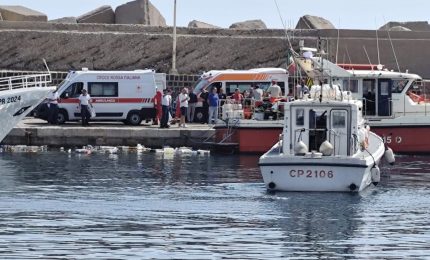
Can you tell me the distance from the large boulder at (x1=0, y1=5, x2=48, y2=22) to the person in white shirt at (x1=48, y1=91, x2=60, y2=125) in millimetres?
18206

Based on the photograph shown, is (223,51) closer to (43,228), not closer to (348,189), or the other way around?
(348,189)

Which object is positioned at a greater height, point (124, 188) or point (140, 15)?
point (140, 15)

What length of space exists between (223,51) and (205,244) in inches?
1331

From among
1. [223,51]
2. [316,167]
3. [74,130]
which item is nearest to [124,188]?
[316,167]

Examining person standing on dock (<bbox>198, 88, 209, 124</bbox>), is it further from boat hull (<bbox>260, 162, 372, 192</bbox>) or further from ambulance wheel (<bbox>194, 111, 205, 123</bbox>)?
boat hull (<bbox>260, 162, 372, 192</bbox>)

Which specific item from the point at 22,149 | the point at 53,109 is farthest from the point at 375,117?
the point at 53,109

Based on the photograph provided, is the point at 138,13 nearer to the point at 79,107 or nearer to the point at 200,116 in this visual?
the point at 200,116

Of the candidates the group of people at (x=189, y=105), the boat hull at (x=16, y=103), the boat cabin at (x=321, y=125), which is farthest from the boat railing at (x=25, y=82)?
the boat cabin at (x=321, y=125)

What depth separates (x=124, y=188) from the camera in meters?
35.5

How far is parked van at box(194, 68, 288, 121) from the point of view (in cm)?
4972

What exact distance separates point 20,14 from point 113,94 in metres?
19.9

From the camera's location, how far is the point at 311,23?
63.2 meters

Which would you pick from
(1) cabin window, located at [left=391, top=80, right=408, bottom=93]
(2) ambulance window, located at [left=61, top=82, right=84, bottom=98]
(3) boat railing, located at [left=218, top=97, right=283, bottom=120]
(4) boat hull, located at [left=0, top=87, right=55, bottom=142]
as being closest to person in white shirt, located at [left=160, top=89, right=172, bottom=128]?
(3) boat railing, located at [left=218, top=97, right=283, bottom=120]

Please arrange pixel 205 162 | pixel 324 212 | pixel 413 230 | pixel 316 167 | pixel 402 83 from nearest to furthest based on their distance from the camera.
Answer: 1. pixel 413 230
2. pixel 324 212
3. pixel 316 167
4. pixel 205 162
5. pixel 402 83
